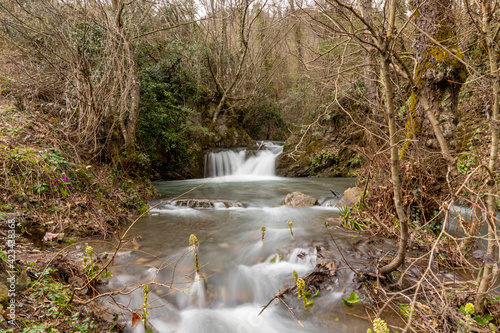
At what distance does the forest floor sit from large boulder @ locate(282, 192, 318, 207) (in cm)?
405

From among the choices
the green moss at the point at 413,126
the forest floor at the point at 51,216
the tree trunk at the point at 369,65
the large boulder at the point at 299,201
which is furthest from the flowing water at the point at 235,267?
the tree trunk at the point at 369,65

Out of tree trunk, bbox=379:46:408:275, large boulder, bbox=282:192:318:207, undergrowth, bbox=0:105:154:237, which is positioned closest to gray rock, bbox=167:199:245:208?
undergrowth, bbox=0:105:154:237

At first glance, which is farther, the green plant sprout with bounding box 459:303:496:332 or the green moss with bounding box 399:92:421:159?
the green moss with bounding box 399:92:421:159

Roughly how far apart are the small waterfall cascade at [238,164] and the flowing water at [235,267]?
6.13 meters

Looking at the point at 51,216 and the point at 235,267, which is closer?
the point at 235,267

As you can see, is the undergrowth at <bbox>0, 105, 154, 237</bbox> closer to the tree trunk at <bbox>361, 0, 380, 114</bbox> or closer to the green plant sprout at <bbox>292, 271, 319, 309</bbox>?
Result: the green plant sprout at <bbox>292, 271, 319, 309</bbox>

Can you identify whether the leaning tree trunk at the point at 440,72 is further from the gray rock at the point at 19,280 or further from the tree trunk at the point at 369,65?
the gray rock at the point at 19,280

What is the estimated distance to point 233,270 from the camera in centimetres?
382

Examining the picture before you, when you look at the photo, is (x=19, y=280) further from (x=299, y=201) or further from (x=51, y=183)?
(x=299, y=201)

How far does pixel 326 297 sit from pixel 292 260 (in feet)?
3.06

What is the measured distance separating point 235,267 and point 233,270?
0.29 ft

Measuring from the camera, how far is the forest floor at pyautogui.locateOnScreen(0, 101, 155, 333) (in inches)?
84.0

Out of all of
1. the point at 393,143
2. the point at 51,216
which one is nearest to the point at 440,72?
the point at 393,143

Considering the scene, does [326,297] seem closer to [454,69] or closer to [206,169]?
[454,69]
